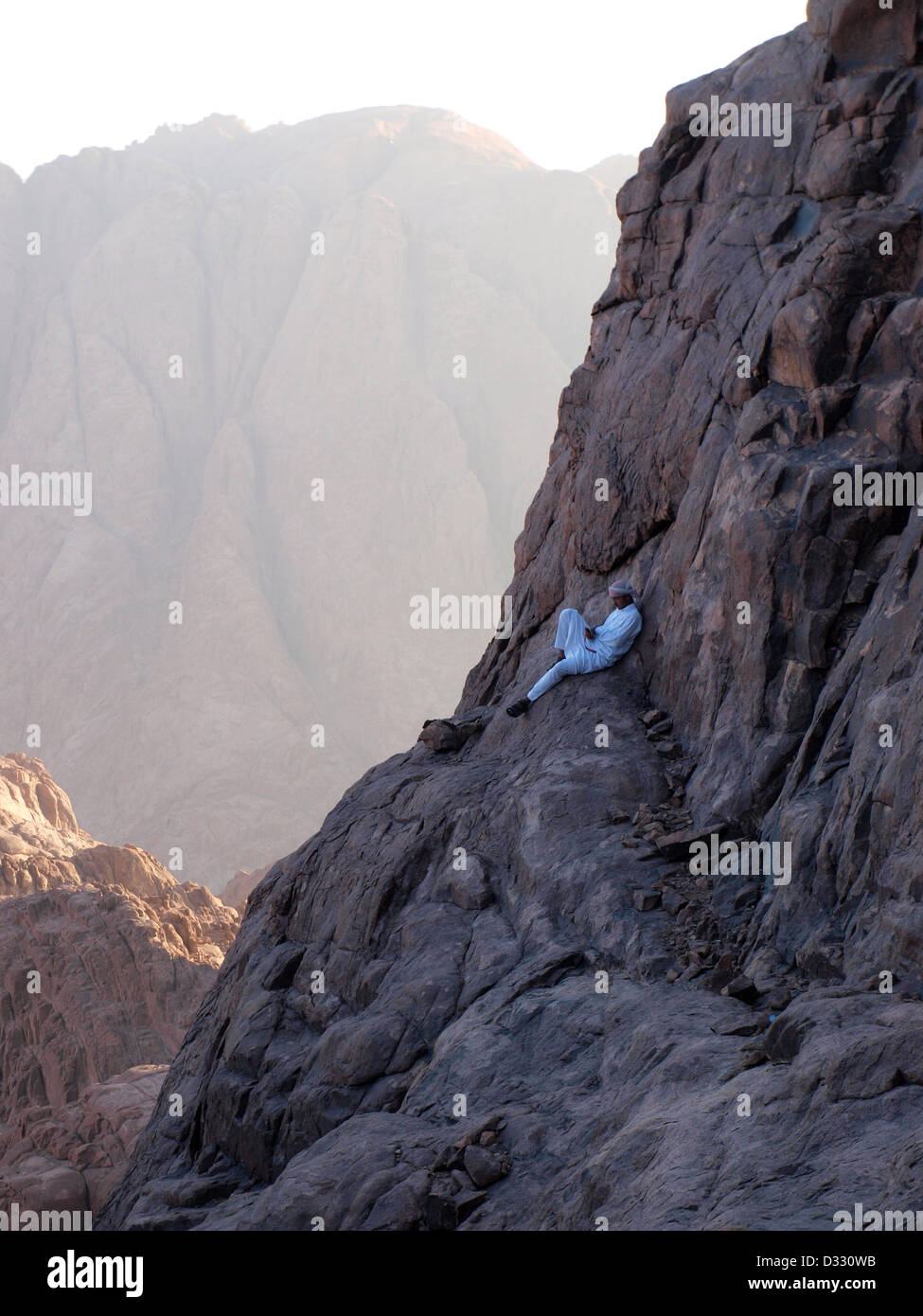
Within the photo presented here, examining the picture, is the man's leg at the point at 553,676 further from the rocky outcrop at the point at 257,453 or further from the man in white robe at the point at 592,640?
the rocky outcrop at the point at 257,453

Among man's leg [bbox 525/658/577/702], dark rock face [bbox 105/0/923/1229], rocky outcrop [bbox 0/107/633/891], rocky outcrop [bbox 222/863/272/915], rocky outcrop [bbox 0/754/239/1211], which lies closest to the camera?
dark rock face [bbox 105/0/923/1229]

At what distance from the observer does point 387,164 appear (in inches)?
3674

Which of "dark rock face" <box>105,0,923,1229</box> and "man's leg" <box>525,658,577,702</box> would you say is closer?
"dark rock face" <box>105,0,923,1229</box>

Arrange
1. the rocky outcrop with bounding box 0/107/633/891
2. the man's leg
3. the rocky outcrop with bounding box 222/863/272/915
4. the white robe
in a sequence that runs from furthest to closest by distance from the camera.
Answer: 1. the rocky outcrop with bounding box 0/107/633/891
2. the rocky outcrop with bounding box 222/863/272/915
3. the man's leg
4. the white robe

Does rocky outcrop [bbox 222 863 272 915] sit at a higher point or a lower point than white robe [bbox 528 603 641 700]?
lower

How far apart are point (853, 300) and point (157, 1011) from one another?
25.5 m

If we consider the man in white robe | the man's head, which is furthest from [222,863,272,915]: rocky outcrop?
the man's head

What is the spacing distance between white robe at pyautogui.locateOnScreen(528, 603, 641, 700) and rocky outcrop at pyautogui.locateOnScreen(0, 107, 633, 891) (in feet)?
162

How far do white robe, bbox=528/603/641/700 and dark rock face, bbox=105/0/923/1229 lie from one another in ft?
0.79

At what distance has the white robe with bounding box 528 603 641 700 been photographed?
Answer: 14758mm

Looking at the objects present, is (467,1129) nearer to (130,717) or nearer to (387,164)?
(130,717)

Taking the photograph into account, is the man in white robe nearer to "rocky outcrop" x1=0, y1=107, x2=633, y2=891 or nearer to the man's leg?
the man's leg

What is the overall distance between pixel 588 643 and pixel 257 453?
6592cm
